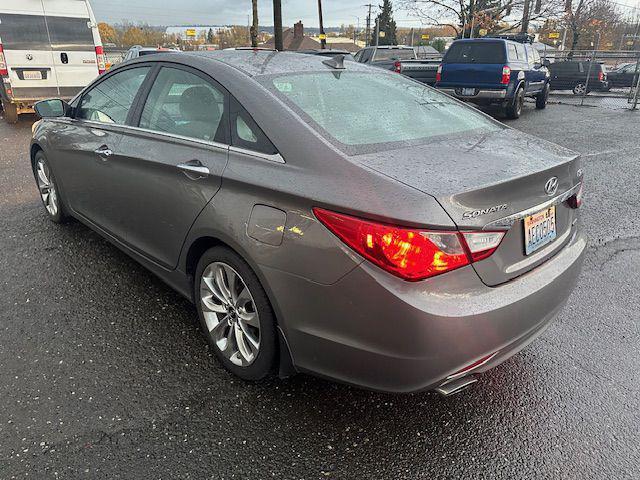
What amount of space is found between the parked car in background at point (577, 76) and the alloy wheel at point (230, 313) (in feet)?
71.5

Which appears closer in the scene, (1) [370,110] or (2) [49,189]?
(1) [370,110]

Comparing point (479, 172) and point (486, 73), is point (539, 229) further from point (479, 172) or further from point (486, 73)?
point (486, 73)

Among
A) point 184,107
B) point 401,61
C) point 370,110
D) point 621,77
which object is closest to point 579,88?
point 621,77

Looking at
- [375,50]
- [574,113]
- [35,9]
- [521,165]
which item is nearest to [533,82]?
[574,113]

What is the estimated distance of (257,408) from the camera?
93.0 inches

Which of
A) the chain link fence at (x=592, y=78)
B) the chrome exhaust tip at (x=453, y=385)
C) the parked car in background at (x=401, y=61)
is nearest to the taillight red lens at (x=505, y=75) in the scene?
the parked car in background at (x=401, y=61)

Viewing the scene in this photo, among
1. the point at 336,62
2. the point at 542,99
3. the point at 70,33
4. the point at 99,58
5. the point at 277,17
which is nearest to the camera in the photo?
the point at 336,62

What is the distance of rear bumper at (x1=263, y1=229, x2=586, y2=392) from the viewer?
1815 mm

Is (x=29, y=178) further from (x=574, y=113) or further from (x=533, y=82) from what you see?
(x=574, y=113)

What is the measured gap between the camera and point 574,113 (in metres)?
14.4

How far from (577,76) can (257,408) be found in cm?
2271

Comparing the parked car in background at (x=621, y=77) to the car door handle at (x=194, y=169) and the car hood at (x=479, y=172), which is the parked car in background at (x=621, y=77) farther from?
the car door handle at (x=194, y=169)

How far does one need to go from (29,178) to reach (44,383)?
192 inches

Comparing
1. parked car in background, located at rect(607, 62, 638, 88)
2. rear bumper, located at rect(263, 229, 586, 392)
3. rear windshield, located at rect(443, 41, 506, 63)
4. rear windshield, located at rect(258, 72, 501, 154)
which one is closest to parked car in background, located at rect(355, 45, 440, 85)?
rear windshield, located at rect(443, 41, 506, 63)
